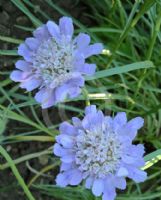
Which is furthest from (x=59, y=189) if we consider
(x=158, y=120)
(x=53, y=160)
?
(x=158, y=120)

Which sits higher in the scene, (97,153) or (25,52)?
(25,52)

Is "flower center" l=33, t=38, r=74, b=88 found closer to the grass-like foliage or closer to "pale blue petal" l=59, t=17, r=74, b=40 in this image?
"pale blue petal" l=59, t=17, r=74, b=40

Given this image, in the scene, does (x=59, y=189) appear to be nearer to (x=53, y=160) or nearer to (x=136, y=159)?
(x=53, y=160)

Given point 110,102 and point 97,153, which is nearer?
point 97,153

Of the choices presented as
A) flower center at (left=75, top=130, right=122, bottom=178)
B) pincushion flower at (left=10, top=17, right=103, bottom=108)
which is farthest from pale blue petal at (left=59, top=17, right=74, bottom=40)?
flower center at (left=75, top=130, right=122, bottom=178)

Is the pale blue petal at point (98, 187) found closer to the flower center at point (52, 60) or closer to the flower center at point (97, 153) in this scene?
the flower center at point (97, 153)

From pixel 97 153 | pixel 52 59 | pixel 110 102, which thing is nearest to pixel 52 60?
pixel 52 59

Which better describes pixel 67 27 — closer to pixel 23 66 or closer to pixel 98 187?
pixel 23 66

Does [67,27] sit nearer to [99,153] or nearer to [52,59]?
[52,59]
